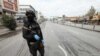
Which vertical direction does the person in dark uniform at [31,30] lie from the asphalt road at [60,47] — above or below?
above

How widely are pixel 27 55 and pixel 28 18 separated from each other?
3681 millimetres

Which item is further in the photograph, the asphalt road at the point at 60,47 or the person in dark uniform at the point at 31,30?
A: the asphalt road at the point at 60,47

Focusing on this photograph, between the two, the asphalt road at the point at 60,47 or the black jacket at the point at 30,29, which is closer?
the black jacket at the point at 30,29

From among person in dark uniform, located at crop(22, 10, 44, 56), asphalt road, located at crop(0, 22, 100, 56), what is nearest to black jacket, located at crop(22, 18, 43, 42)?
person in dark uniform, located at crop(22, 10, 44, 56)

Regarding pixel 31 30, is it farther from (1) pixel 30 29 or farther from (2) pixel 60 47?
(2) pixel 60 47

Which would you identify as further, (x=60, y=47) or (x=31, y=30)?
(x=60, y=47)

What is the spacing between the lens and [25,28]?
210 inches

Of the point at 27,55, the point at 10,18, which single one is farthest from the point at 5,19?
the point at 27,55

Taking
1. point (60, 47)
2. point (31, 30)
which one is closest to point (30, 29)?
point (31, 30)

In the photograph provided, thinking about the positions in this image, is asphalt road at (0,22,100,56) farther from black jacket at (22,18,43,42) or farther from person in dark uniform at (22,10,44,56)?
black jacket at (22,18,43,42)

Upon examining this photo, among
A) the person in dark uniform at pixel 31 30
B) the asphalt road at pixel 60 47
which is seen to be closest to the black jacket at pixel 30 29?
the person in dark uniform at pixel 31 30

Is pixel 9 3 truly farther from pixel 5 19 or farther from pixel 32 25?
pixel 32 25

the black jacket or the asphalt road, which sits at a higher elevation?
the black jacket

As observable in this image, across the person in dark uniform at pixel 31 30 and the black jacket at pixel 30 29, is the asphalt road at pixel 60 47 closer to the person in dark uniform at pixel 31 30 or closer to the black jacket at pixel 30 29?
the person in dark uniform at pixel 31 30
